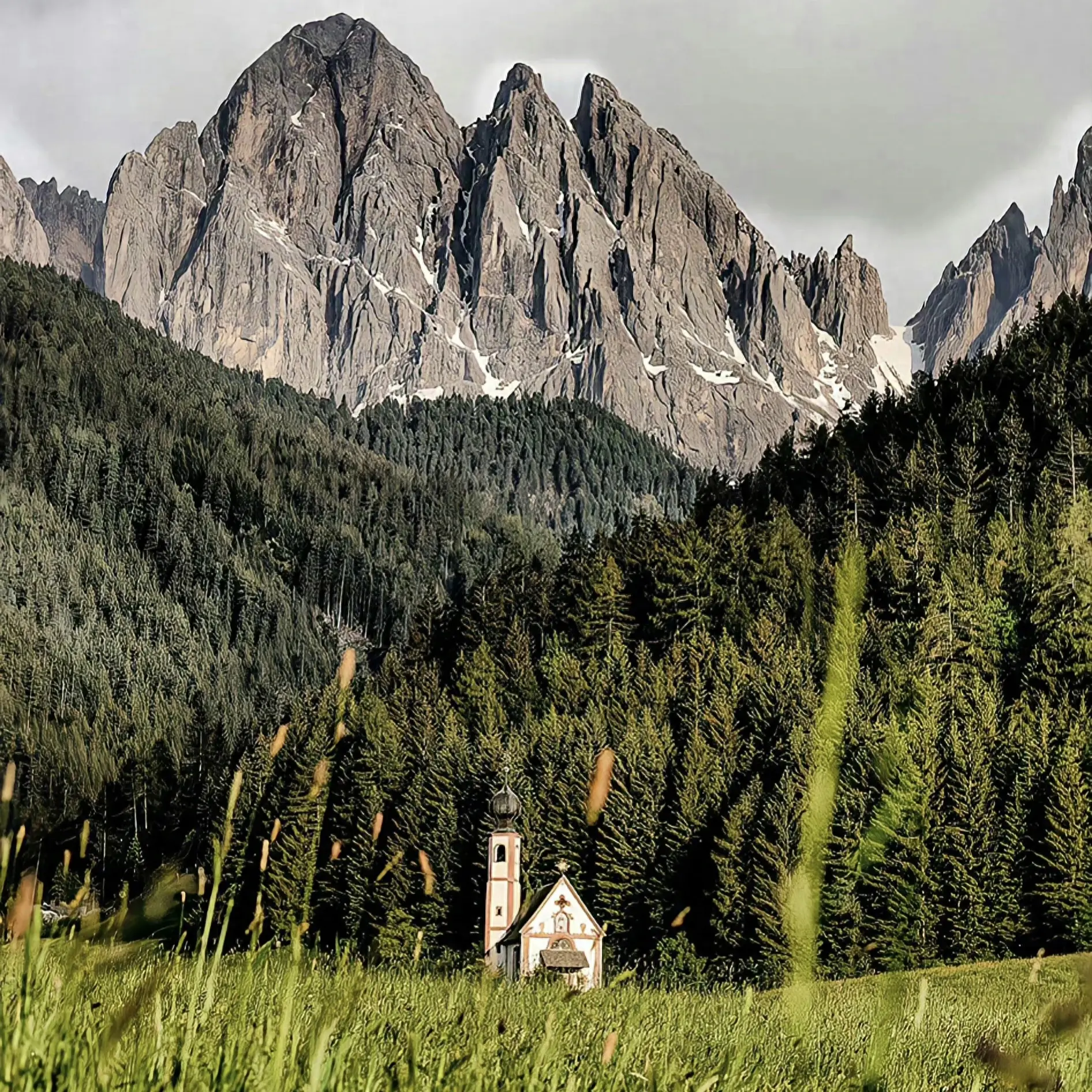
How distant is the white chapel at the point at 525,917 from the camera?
4416cm

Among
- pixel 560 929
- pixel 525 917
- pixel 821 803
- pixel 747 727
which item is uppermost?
pixel 747 727

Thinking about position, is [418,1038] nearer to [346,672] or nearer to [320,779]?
[320,779]

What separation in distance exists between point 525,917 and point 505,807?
5.28m

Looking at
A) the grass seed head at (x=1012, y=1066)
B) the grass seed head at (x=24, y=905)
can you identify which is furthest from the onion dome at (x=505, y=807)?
the grass seed head at (x=1012, y=1066)

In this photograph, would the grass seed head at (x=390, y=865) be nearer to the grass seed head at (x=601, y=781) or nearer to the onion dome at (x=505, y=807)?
the grass seed head at (x=601, y=781)

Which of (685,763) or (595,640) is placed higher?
(595,640)

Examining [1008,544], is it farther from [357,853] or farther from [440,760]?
[357,853]

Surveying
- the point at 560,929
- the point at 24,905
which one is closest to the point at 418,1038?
the point at 24,905

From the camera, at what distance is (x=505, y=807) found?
51.5 meters

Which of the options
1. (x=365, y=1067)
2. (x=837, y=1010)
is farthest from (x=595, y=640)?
(x=365, y=1067)

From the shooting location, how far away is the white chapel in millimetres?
44156

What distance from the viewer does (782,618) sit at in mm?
72000

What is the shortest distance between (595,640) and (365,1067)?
7511cm

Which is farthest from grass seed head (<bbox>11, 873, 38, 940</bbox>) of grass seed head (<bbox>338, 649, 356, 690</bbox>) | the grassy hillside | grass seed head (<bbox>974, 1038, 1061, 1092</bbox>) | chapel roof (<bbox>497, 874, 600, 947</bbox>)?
chapel roof (<bbox>497, 874, 600, 947</bbox>)
